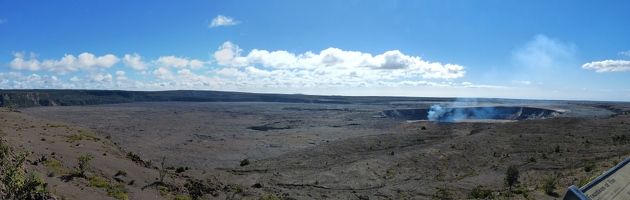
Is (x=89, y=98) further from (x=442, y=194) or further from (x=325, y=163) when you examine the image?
(x=442, y=194)

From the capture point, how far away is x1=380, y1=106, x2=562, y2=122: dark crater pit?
91.9m

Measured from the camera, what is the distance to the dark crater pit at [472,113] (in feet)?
302

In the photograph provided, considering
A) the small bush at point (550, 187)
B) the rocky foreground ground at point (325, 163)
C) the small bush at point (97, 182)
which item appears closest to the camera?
the small bush at point (97, 182)

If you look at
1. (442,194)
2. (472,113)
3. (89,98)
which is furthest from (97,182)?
(89,98)

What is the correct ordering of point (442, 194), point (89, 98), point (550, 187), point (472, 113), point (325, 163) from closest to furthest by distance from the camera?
point (550, 187), point (442, 194), point (325, 163), point (472, 113), point (89, 98)

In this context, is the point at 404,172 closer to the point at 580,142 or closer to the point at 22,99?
the point at 580,142

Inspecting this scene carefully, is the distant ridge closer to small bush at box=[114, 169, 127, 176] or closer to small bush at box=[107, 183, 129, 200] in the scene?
small bush at box=[114, 169, 127, 176]

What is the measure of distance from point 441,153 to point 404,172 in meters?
7.29

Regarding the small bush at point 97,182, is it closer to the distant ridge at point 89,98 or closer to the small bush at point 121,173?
the small bush at point 121,173

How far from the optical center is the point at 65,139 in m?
26.0

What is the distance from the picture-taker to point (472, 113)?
4097 inches

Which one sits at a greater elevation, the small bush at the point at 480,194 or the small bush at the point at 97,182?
the small bush at the point at 97,182

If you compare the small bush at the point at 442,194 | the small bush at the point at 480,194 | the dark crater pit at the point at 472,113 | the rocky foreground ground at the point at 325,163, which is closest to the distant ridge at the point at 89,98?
the dark crater pit at the point at 472,113

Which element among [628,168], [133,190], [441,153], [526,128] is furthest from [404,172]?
[526,128]
